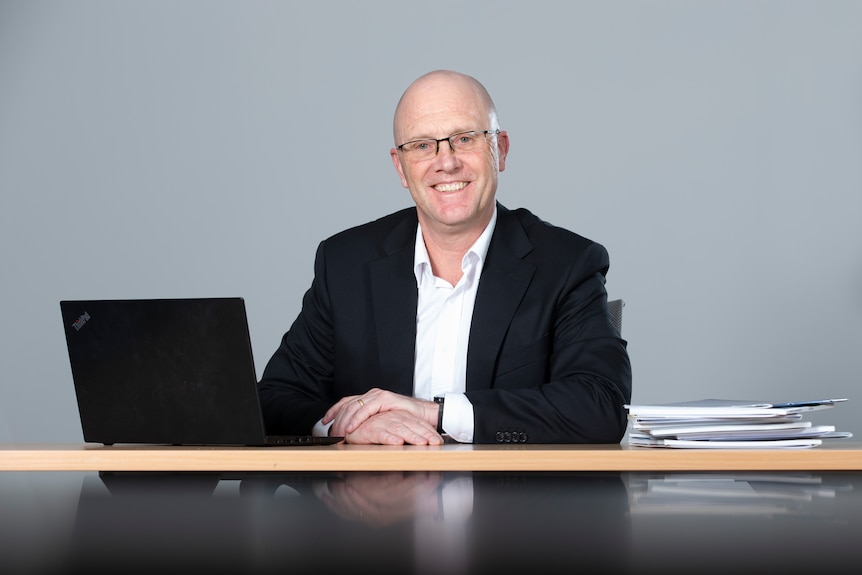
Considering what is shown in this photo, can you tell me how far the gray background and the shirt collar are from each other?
88.2 inches

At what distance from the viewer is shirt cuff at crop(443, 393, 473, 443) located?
2025 mm

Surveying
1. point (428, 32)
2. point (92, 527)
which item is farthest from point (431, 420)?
point (428, 32)

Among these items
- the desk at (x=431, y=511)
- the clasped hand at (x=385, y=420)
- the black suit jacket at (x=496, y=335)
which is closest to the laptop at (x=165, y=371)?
the desk at (x=431, y=511)

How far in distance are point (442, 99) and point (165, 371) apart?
1.19 meters

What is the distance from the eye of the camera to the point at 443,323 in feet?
8.31

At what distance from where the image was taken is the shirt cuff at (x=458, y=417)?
2025 mm

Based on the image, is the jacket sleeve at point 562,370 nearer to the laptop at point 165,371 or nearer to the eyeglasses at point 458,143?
the eyeglasses at point 458,143

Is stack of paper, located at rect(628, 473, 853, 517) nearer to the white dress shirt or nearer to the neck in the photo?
the white dress shirt

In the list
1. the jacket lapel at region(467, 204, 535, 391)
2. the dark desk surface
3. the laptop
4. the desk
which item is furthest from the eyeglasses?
the dark desk surface

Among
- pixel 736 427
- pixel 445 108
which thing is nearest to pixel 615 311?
pixel 445 108

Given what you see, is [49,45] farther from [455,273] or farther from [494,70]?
[455,273]

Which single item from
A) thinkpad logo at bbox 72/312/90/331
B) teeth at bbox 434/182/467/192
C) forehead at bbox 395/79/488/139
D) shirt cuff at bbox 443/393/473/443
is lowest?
shirt cuff at bbox 443/393/473/443

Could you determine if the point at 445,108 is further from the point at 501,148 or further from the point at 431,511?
the point at 431,511

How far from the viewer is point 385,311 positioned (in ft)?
8.27
